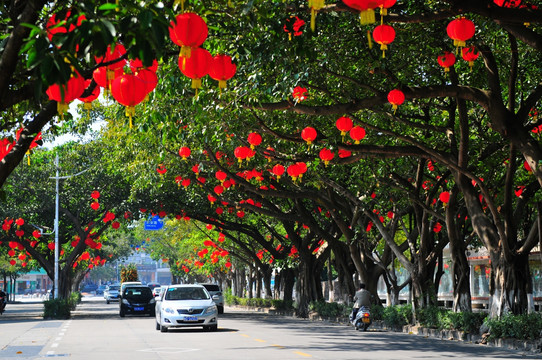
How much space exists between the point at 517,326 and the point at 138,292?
24.4m

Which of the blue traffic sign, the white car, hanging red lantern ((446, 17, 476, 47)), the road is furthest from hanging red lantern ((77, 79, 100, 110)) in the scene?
the blue traffic sign

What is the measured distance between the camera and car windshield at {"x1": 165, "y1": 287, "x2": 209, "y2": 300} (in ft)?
84.0

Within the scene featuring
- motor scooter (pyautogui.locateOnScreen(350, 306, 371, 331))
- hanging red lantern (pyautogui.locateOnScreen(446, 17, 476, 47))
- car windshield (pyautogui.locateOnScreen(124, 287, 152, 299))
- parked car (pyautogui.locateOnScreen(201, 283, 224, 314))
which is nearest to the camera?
hanging red lantern (pyautogui.locateOnScreen(446, 17, 476, 47))

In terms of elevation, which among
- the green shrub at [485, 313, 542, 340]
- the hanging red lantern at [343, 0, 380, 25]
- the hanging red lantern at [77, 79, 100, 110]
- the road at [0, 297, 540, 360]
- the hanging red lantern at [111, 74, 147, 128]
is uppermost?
the hanging red lantern at [343, 0, 380, 25]

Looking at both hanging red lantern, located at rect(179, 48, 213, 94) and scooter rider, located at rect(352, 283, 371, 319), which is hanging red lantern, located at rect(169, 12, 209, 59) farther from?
scooter rider, located at rect(352, 283, 371, 319)

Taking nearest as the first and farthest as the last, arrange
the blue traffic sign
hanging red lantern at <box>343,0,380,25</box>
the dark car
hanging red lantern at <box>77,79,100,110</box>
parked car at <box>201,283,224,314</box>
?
1. hanging red lantern at <box>343,0,380,25</box>
2. hanging red lantern at <box>77,79,100,110</box>
3. the dark car
4. parked car at <box>201,283,224,314</box>
5. the blue traffic sign

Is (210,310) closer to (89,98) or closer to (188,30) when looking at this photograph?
(89,98)

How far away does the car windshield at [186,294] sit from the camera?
2559cm

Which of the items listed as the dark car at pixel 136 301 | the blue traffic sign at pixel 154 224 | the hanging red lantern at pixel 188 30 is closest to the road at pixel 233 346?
the hanging red lantern at pixel 188 30

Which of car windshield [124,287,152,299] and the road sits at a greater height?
car windshield [124,287,152,299]

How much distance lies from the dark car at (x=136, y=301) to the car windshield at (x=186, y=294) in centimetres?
1275

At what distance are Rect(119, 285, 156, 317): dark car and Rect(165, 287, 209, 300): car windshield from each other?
1275cm

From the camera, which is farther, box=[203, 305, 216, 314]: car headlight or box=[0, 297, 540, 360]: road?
box=[203, 305, 216, 314]: car headlight

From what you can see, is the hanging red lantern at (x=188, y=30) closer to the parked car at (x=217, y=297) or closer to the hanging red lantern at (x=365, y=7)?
the hanging red lantern at (x=365, y=7)
